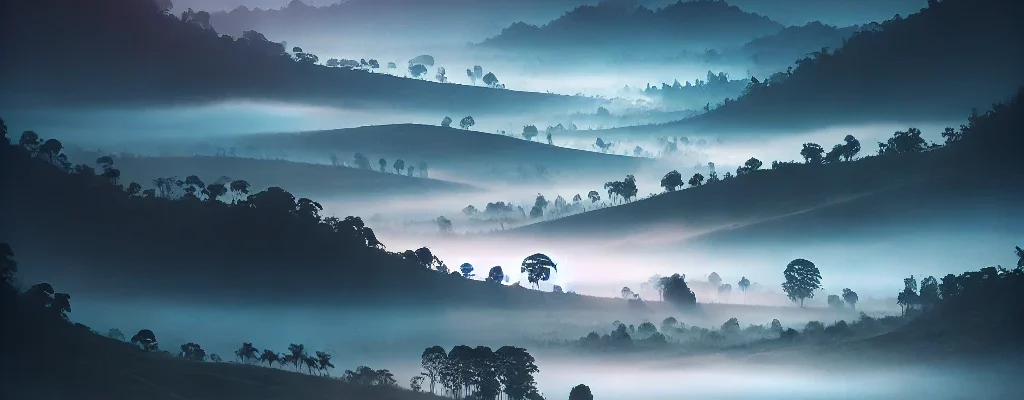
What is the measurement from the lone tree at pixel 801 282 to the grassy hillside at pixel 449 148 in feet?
150

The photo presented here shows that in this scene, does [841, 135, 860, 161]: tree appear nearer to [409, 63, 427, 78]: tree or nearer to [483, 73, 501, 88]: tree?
[409, 63, 427, 78]: tree

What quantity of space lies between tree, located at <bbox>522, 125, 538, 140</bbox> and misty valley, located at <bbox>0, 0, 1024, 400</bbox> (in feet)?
1.46

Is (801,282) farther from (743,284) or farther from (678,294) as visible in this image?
(678,294)

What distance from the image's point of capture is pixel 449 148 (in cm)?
10419

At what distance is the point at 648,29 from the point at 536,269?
133870mm

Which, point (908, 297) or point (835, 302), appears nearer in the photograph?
point (908, 297)

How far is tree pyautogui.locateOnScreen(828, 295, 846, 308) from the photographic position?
51.9 metres

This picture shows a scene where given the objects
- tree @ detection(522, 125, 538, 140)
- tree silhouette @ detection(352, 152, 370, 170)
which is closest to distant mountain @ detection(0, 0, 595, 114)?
tree silhouette @ detection(352, 152, 370, 170)

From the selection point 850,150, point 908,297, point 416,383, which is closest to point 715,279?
point 908,297

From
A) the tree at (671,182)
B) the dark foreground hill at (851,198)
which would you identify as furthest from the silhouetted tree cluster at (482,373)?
the tree at (671,182)

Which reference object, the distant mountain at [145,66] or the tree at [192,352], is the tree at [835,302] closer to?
the tree at [192,352]

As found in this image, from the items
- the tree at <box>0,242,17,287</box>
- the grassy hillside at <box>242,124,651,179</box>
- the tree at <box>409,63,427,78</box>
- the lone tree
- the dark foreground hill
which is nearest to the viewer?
the tree at <box>0,242,17,287</box>

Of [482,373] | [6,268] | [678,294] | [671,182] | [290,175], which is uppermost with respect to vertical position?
[290,175]

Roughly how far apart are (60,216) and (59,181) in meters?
2.66
